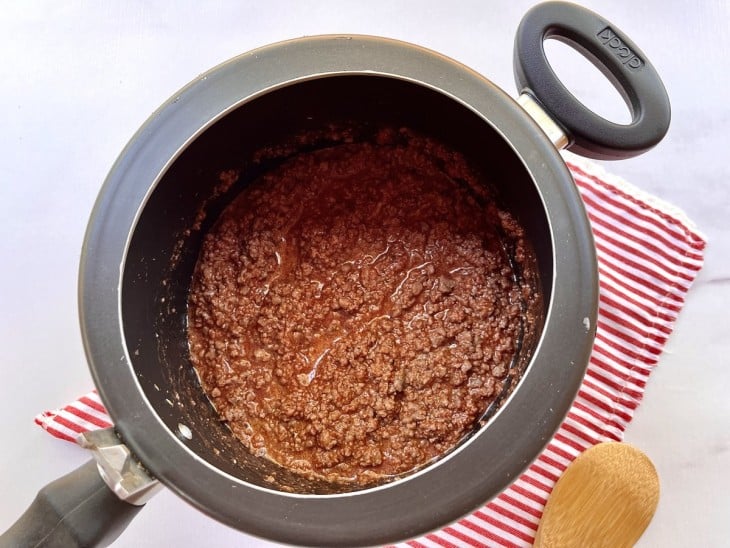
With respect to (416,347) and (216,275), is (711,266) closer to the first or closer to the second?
(416,347)

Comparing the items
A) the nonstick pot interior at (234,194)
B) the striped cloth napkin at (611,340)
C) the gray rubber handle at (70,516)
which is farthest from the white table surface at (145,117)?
the gray rubber handle at (70,516)

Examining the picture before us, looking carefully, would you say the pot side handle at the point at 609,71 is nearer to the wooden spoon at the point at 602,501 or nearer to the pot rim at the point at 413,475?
the pot rim at the point at 413,475

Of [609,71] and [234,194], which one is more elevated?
[609,71]

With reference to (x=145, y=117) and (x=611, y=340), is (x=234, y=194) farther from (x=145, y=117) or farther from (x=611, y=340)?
(x=611, y=340)

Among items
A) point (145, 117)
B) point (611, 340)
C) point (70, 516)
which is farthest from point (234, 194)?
point (611, 340)

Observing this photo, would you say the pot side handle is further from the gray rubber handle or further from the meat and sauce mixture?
the gray rubber handle

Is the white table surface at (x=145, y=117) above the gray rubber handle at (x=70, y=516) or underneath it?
above
